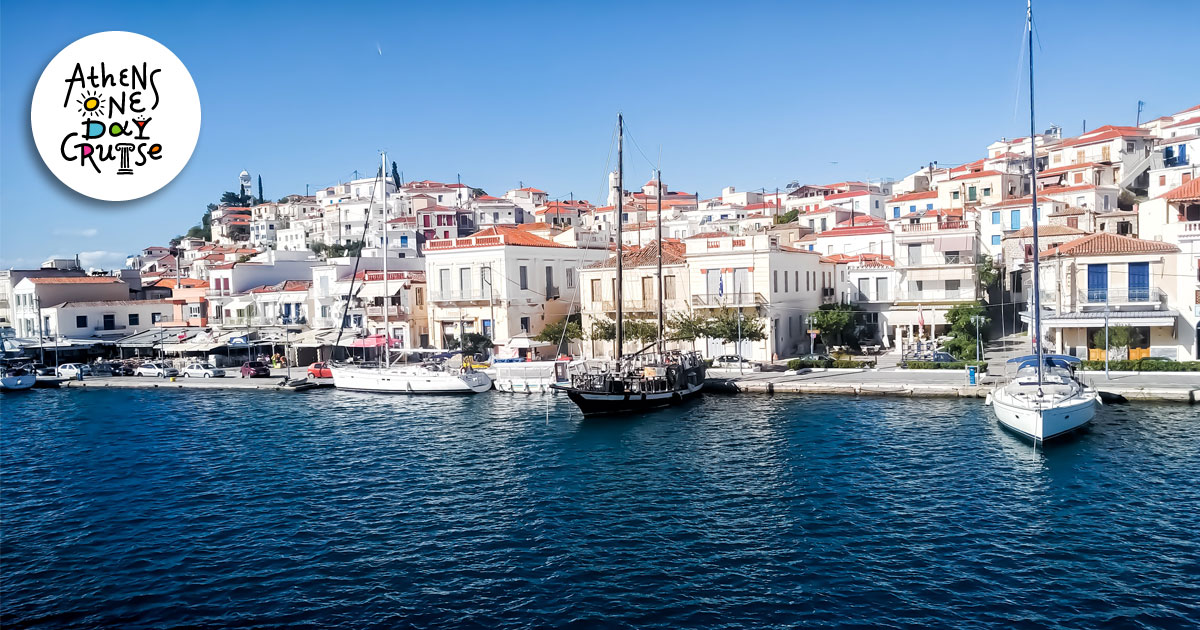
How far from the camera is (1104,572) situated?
15664 mm

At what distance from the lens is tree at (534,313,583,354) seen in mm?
47531

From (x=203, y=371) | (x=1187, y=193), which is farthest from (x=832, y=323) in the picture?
(x=203, y=371)

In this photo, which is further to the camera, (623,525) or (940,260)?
(940,260)

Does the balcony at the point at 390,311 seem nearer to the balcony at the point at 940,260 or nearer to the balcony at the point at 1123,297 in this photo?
the balcony at the point at 940,260

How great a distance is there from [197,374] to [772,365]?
1323 inches

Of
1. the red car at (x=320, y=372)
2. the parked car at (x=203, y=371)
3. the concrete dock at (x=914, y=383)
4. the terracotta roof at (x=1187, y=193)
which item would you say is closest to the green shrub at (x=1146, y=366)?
the concrete dock at (x=914, y=383)

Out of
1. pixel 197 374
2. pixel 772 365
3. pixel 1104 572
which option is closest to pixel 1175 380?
pixel 772 365

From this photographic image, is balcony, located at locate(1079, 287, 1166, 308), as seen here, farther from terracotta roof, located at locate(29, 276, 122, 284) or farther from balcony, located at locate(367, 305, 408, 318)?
terracotta roof, located at locate(29, 276, 122, 284)

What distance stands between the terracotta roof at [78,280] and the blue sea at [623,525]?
3915 cm

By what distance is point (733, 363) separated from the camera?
43.6m

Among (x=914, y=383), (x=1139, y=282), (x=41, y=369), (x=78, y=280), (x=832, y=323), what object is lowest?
(x=914, y=383)

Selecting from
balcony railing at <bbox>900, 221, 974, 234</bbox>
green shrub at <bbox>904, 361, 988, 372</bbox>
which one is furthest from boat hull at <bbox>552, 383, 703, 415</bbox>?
balcony railing at <bbox>900, 221, 974, 234</bbox>

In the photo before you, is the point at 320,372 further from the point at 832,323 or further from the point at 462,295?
Result: the point at 832,323

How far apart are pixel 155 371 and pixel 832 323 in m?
40.7
